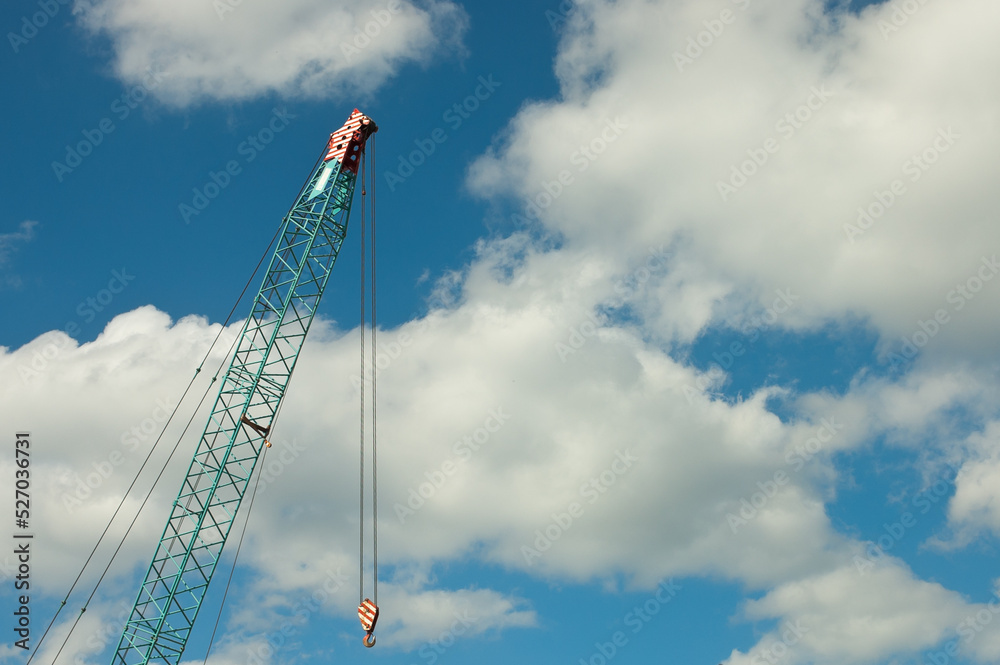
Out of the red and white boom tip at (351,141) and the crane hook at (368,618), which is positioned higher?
the red and white boom tip at (351,141)

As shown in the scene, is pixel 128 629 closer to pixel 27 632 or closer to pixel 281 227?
pixel 27 632

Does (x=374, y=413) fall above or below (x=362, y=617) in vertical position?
above

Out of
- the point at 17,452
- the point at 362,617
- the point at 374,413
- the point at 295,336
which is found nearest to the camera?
the point at 17,452

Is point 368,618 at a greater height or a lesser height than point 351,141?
lesser

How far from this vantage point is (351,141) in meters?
79.2

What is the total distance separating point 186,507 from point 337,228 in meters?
24.8

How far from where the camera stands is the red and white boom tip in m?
79.1

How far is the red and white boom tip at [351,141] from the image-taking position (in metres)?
→ 79.1

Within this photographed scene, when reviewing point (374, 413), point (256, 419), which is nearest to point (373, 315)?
point (374, 413)

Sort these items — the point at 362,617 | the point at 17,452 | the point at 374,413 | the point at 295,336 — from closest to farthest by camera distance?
the point at 17,452 < the point at 362,617 < the point at 295,336 < the point at 374,413

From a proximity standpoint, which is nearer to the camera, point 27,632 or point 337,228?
point 27,632

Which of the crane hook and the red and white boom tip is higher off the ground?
the red and white boom tip

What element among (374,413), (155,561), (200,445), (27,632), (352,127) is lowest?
(27,632)

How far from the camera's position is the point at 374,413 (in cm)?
8275
